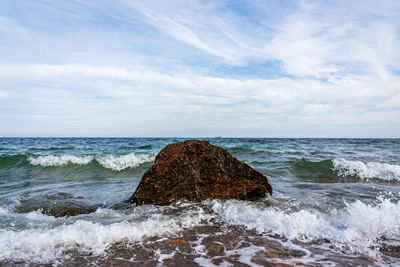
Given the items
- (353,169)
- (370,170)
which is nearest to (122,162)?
(353,169)

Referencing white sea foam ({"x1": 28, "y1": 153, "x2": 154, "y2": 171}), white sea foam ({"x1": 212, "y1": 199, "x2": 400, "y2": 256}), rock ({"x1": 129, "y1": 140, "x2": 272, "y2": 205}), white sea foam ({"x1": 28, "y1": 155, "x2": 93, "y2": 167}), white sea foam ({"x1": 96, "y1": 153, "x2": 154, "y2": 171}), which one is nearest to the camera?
white sea foam ({"x1": 212, "y1": 199, "x2": 400, "y2": 256})

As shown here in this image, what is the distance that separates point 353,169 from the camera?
888 centimetres

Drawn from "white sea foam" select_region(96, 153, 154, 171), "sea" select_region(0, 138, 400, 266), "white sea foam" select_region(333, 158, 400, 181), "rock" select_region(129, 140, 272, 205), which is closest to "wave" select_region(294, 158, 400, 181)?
"white sea foam" select_region(333, 158, 400, 181)

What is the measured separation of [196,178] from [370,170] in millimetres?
6678

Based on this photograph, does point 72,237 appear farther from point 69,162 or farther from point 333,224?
point 69,162

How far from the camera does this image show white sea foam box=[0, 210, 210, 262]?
277 cm

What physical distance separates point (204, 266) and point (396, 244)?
2260mm

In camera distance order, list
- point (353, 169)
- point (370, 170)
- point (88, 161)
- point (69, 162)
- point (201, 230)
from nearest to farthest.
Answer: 1. point (201, 230)
2. point (370, 170)
3. point (353, 169)
4. point (69, 162)
5. point (88, 161)

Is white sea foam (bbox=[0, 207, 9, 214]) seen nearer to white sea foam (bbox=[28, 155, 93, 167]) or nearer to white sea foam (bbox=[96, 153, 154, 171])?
white sea foam (bbox=[96, 153, 154, 171])

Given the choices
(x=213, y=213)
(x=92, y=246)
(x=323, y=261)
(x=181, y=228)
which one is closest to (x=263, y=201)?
(x=213, y=213)

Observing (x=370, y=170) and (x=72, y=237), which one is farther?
(x=370, y=170)

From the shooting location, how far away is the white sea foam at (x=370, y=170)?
8.22m

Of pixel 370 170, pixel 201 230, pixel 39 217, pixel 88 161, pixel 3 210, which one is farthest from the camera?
pixel 88 161

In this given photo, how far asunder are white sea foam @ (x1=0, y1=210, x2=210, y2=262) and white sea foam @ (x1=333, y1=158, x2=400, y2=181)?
706 cm
